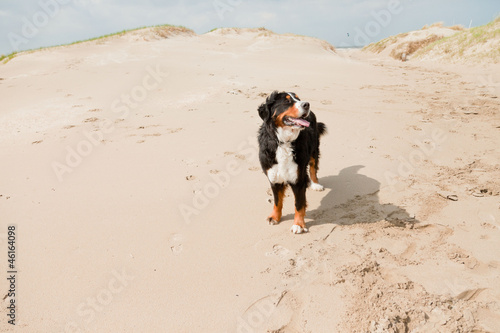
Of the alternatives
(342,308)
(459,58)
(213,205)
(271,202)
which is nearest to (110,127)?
(213,205)

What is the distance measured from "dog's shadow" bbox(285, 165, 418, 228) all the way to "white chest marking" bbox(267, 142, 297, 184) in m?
0.61

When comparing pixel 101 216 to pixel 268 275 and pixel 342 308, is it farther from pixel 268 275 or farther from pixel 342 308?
pixel 342 308

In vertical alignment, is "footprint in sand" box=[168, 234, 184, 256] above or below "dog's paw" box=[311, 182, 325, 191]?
below

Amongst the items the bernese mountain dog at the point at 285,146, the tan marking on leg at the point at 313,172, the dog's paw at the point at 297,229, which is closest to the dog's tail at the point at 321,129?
the tan marking on leg at the point at 313,172

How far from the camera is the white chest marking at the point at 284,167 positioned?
306 centimetres

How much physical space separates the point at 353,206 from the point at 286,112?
1527mm

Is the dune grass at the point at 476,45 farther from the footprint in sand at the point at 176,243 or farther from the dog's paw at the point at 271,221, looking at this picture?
the footprint in sand at the point at 176,243

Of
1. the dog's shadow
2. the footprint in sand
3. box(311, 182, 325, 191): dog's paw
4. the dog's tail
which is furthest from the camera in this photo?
the dog's tail

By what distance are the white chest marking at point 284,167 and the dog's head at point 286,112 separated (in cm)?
23

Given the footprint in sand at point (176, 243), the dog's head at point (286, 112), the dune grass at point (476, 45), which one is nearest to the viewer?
the dog's head at point (286, 112)

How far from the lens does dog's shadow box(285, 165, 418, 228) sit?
331 centimetres

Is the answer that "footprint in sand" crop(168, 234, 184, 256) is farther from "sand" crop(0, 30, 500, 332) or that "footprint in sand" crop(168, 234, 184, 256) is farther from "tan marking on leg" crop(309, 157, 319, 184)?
"tan marking on leg" crop(309, 157, 319, 184)

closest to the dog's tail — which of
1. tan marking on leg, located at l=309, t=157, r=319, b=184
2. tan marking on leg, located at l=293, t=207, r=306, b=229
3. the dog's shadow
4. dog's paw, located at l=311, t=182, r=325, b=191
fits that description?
tan marking on leg, located at l=309, t=157, r=319, b=184

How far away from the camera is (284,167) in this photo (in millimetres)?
3104
